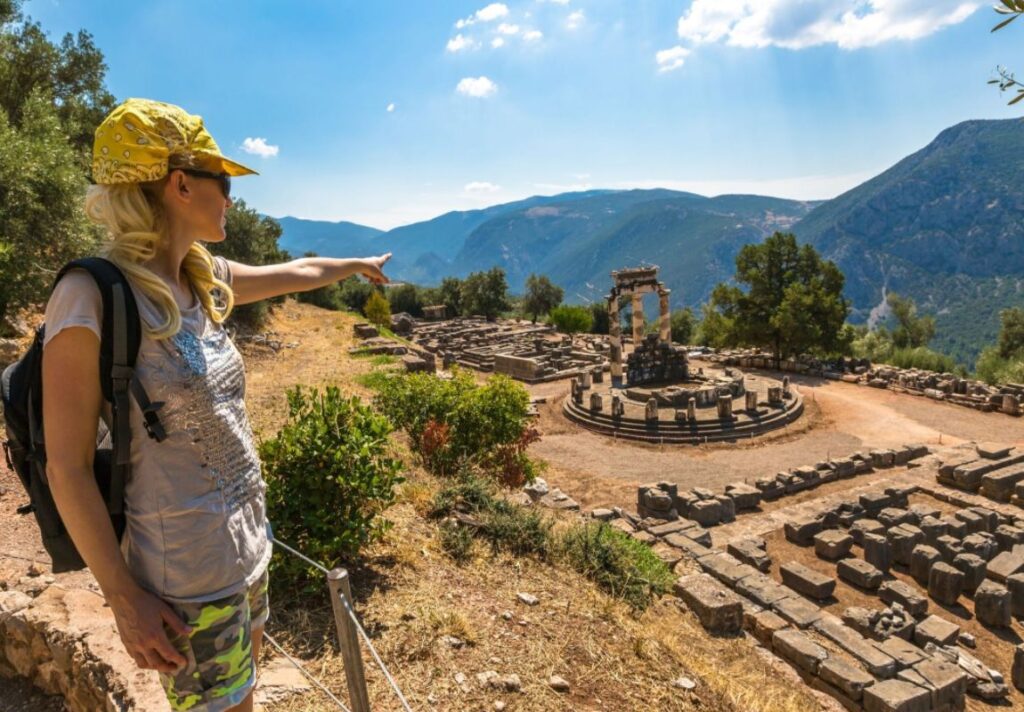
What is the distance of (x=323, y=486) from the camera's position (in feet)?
16.0

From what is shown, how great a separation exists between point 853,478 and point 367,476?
1566 cm

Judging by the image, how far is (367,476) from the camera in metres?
4.91

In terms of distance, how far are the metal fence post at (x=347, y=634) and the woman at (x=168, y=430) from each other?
18.7 inches

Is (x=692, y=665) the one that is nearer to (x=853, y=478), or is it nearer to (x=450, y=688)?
(x=450, y=688)

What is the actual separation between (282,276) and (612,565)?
5.28 meters

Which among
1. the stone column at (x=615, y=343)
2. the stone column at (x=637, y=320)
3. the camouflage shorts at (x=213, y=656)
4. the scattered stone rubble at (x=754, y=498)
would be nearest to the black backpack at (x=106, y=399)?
the camouflage shorts at (x=213, y=656)

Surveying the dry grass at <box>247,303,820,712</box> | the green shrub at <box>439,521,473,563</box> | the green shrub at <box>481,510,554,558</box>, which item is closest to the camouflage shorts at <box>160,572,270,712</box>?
the dry grass at <box>247,303,820,712</box>

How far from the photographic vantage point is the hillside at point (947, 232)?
375 feet

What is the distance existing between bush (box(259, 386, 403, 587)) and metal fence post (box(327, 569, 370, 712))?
2.03m

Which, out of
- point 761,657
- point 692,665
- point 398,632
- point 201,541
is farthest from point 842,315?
point 201,541

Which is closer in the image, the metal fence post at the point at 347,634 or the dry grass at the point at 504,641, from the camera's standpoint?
the metal fence post at the point at 347,634

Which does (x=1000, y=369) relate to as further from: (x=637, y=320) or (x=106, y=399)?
(x=106, y=399)

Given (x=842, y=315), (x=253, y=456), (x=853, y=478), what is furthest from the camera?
(x=842, y=315)

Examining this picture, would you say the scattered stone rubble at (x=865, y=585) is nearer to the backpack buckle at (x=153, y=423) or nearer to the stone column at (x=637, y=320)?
the backpack buckle at (x=153, y=423)
